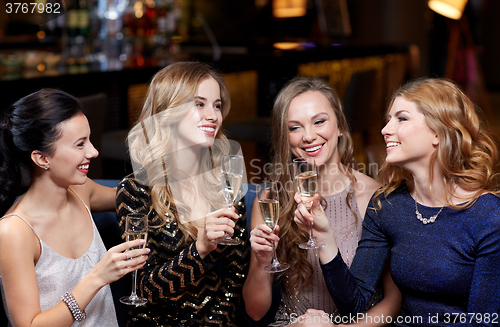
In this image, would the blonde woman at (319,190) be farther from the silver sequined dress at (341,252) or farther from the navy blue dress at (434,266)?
the navy blue dress at (434,266)

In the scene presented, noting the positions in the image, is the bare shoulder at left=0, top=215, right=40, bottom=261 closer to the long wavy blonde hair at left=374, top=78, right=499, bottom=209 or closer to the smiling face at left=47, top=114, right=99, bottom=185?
the smiling face at left=47, top=114, right=99, bottom=185

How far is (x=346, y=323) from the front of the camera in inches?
71.5

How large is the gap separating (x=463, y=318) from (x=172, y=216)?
104 centimetres

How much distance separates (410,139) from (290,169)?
53cm

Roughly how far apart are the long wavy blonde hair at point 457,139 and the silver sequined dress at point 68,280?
1.17m

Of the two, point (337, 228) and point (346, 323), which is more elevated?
point (337, 228)

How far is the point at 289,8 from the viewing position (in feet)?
30.4

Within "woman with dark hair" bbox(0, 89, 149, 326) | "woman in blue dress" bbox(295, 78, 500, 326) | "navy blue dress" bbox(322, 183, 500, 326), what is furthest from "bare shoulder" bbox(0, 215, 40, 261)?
"navy blue dress" bbox(322, 183, 500, 326)

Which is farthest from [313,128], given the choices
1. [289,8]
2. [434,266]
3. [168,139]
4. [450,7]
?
[289,8]

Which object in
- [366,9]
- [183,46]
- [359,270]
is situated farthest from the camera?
[366,9]

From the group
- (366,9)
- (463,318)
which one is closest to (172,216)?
(463,318)

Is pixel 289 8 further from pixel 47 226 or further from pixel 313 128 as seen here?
pixel 47 226

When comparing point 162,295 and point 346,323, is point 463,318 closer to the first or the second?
point 346,323

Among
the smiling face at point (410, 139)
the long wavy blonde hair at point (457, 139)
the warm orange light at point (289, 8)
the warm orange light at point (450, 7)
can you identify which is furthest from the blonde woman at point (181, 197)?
the warm orange light at point (289, 8)
